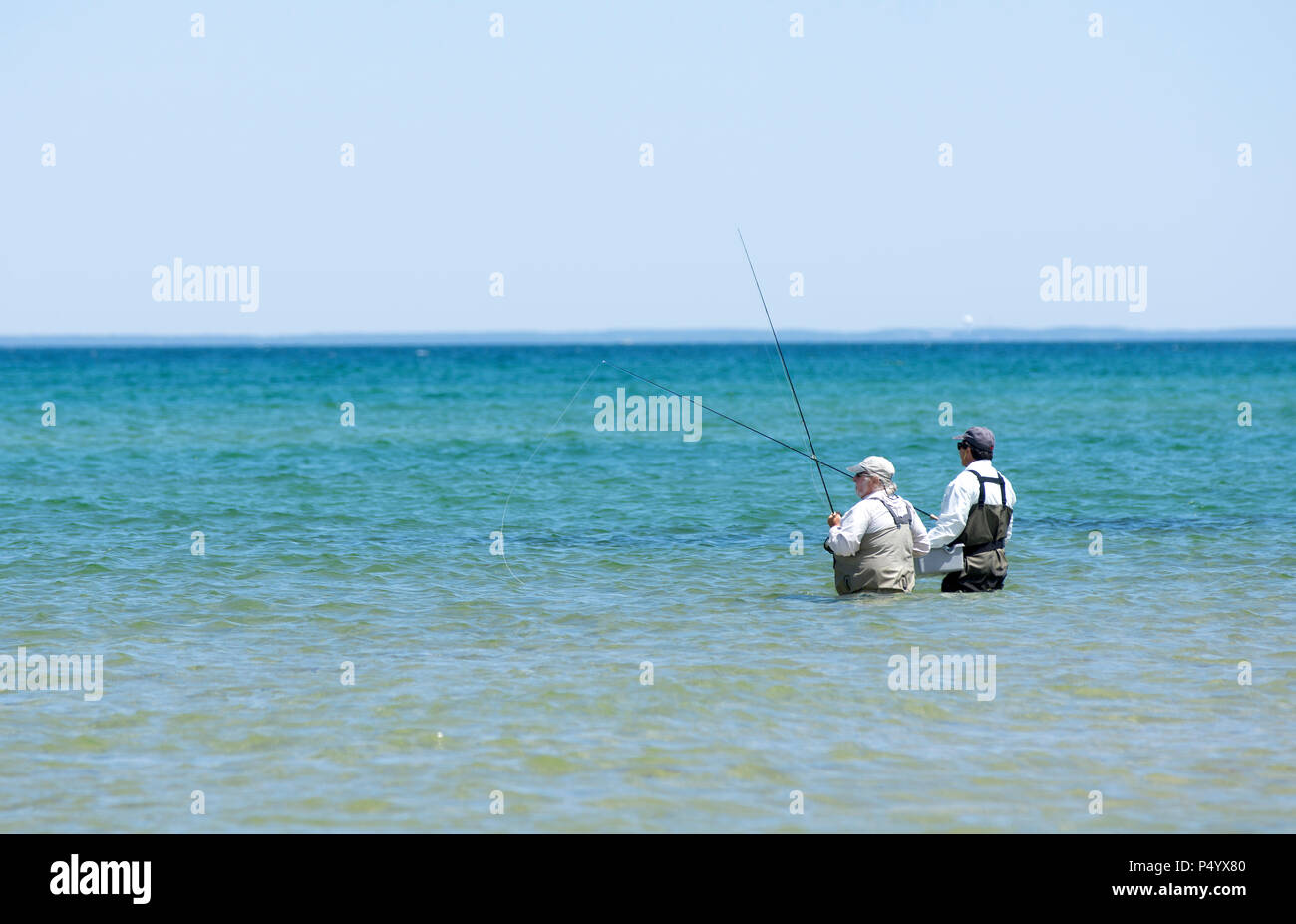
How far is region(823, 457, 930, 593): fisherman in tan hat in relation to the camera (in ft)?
31.2

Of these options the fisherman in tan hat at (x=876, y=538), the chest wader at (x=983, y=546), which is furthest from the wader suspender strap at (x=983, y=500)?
the fisherman in tan hat at (x=876, y=538)

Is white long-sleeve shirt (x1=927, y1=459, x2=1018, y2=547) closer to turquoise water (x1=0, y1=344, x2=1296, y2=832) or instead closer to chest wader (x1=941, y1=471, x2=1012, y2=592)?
chest wader (x1=941, y1=471, x2=1012, y2=592)

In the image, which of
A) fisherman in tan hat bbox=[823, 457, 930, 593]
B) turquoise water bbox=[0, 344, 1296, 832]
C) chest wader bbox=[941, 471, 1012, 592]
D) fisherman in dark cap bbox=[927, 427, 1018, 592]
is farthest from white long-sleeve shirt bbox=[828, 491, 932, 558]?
turquoise water bbox=[0, 344, 1296, 832]

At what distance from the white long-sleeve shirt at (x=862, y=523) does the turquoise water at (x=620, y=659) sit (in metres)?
0.54

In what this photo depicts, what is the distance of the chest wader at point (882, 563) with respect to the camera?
384 inches

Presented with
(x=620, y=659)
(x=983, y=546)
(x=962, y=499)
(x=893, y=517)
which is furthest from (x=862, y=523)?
(x=620, y=659)

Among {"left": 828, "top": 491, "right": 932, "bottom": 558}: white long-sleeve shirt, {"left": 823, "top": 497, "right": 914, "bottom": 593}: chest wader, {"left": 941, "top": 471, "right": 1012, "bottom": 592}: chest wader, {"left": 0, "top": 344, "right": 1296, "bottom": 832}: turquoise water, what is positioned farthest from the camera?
{"left": 823, "top": 497, "right": 914, "bottom": 593}: chest wader

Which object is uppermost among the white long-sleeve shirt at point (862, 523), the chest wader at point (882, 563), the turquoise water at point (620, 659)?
the white long-sleeve shirt at point (862, 523)

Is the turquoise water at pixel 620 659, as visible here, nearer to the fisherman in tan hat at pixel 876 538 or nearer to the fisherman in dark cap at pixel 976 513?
the fisherman in tan hat at pixel 876 538

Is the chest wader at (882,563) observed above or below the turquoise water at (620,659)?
above

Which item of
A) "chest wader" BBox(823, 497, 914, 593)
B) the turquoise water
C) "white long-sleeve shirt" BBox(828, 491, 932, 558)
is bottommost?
the turquoise water
